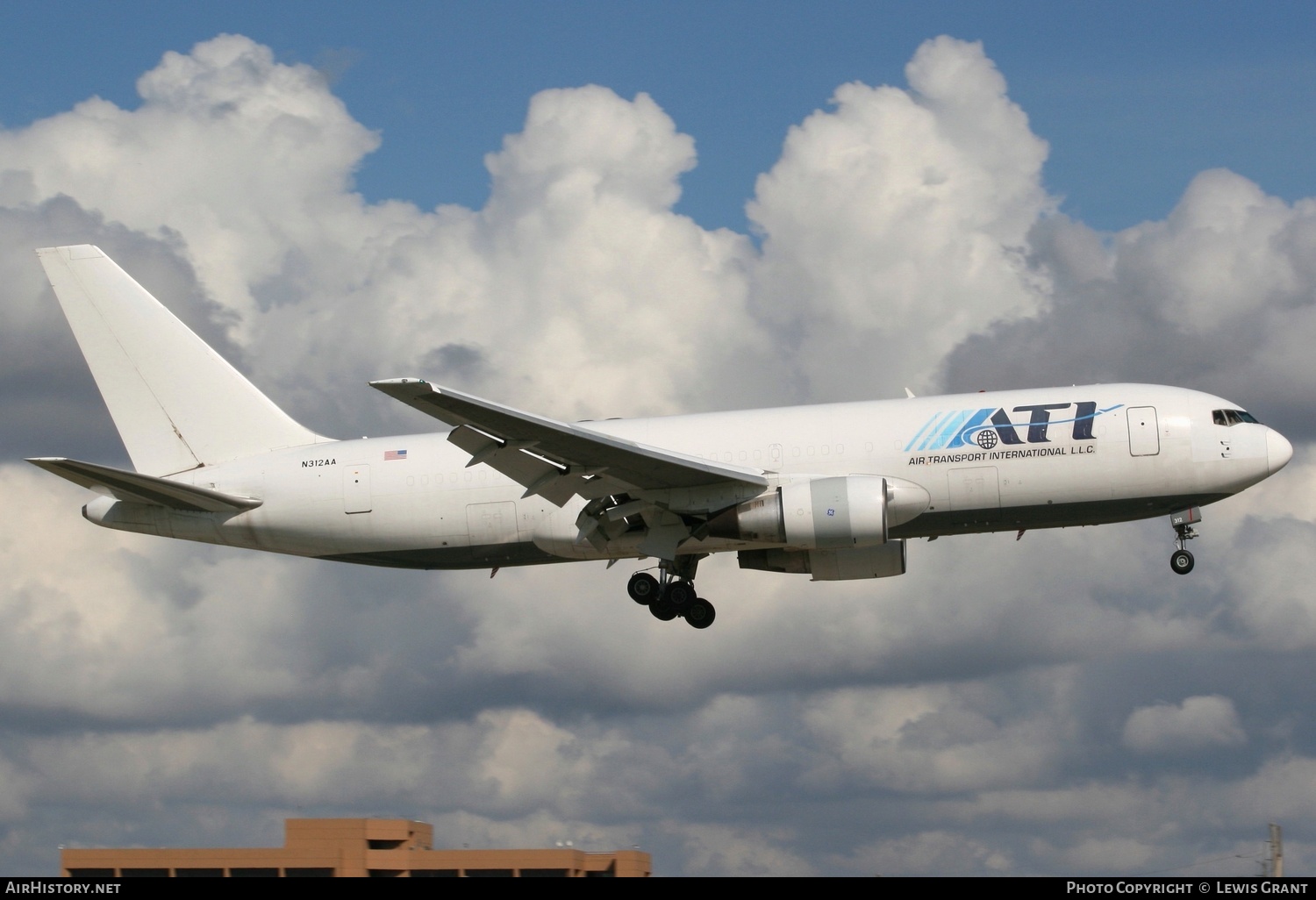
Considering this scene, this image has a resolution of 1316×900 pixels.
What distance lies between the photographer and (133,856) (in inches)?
2376

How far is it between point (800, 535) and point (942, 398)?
205 inches

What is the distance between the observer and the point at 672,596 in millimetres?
41219

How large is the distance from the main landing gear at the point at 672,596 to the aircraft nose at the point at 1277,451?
14642mm

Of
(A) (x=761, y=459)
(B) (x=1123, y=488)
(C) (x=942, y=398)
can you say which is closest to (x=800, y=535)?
(A) (x=761, y=459)

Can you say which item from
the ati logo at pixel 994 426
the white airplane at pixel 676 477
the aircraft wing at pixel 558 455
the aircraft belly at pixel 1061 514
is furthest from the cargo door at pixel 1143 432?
the aircraft wing at pixel 558 455

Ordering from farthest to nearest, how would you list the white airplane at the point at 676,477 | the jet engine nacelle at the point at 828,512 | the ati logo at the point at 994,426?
the ati logo at the point at 994,426 → the white airplane at the point at 676,477 → the jet engine nacelle at the point at 828,512

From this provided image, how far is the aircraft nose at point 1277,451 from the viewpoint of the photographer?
37906 mm

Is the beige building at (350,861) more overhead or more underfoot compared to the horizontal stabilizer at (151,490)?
more underfoot

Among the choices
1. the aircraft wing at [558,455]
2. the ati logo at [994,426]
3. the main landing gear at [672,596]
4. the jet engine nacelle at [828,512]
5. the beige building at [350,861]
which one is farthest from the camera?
the beige building at [350,861]

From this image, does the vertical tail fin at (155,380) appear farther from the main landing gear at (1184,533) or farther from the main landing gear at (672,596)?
the main landing gear at (1184,533)

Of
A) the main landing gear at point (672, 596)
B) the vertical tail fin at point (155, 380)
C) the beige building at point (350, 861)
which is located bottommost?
the beige building at point (350, 861)

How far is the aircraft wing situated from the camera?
33.7m

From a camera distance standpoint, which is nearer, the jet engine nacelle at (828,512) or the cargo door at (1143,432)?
the jet engine nacelle at (828,512)

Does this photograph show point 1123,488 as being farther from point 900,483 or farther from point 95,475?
point 95,475
